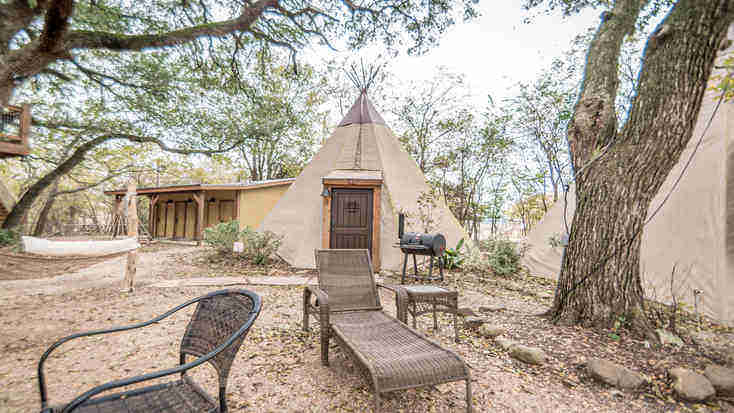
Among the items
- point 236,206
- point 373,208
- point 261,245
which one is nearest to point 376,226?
point 373,208

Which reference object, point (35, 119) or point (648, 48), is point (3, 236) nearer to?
point (35, 119)

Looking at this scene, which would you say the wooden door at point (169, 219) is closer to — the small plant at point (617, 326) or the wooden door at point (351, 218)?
the wooden door at point (351, 218)

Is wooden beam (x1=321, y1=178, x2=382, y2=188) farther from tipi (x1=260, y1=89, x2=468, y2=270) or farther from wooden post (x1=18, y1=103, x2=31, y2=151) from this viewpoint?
wooden post (x1=18, y1=103, x2=31, y2=151)

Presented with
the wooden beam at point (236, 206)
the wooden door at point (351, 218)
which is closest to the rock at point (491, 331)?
the wooden door at point (351, 218)

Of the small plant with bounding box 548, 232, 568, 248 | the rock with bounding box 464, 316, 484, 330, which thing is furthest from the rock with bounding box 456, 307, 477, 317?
the small plant with bounding box 548, 232, 568, 248

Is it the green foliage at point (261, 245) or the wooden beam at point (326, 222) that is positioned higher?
the wooden beam at point (326, 222)

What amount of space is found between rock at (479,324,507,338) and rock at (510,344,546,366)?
0.33 metres

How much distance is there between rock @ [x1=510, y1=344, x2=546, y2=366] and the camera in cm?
245

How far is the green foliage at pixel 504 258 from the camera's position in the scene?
20.2ft

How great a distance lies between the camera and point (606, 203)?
9.33 ft

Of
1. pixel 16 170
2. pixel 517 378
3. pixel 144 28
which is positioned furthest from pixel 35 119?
pixel 16 170

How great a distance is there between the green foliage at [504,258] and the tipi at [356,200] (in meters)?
0.88

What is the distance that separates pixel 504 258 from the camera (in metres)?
6.22

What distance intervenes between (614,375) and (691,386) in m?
0.40
